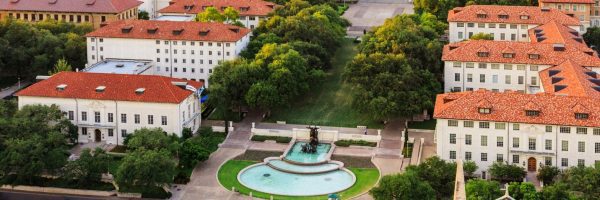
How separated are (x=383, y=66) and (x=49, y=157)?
45.3 m

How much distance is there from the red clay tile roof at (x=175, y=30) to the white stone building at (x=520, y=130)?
1873 inches

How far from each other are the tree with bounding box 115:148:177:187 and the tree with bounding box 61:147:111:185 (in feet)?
11.0

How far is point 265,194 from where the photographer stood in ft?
316

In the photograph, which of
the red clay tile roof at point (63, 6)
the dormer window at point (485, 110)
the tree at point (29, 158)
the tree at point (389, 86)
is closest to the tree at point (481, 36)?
the tree at point (389, 86)

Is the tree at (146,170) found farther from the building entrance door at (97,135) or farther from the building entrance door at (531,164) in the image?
the building entrance door at (531,164)

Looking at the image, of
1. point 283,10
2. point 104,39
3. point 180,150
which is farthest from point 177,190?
point 283,10

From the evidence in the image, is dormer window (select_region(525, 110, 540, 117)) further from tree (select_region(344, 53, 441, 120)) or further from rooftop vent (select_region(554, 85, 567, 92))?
tree (select_region(344, 53, 441, 120))

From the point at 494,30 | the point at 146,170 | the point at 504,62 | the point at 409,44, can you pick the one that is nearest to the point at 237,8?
the point at 409,44

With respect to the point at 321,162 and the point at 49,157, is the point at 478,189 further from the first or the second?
the point at 49,157

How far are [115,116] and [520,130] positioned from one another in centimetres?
4856

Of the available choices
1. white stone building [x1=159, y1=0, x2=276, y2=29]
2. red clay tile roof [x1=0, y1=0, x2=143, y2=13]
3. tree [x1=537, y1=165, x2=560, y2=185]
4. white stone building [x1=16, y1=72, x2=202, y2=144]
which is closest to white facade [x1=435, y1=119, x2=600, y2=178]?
tree [x1=537, y1=165, x2=560, y2=185]

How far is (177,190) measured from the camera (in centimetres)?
9806

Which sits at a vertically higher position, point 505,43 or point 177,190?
point 505,43

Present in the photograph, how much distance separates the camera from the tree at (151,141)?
99.7 metres
